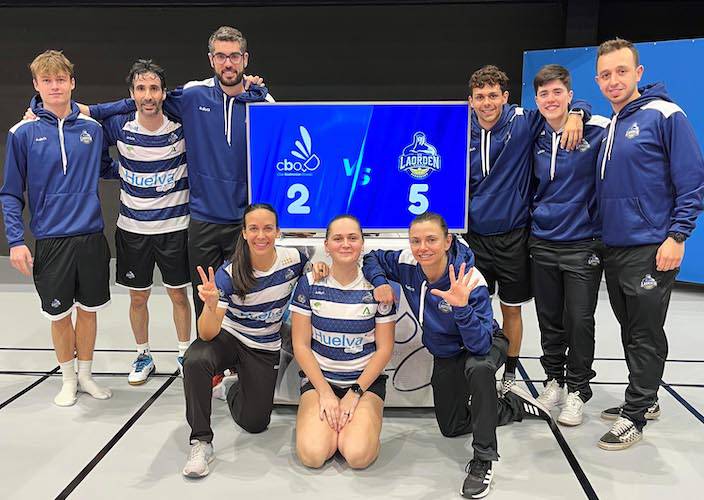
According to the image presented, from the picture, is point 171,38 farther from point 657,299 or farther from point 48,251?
point 657,299

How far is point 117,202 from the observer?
283 inches

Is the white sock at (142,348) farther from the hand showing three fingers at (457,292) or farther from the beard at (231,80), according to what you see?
the hand showing three fingers at (457,292)

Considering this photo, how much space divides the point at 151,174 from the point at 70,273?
0.69m

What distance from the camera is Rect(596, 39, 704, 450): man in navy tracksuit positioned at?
9.76ft

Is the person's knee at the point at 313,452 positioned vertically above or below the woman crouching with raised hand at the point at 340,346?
below

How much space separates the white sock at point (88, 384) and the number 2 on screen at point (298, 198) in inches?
57.8

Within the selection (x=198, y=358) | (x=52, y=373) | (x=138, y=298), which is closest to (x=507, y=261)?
(x=198, y=358)

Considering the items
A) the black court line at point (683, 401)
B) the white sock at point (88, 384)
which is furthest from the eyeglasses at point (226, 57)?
the black court line at point (683, 401)

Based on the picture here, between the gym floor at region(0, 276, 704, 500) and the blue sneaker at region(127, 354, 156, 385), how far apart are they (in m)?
0.05

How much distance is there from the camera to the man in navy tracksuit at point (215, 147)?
3.73 m

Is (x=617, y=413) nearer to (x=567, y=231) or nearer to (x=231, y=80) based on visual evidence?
(x=567, y=231)

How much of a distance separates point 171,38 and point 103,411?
4.38 metres

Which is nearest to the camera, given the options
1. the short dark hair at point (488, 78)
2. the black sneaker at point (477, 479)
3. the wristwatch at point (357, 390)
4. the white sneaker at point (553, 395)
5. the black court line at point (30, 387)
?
the black sneaker at point (477, 479)

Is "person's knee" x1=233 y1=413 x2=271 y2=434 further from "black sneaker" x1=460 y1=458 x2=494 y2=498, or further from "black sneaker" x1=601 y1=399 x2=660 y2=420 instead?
"black sneaker" x1=601 y1=399 x2=660 y2=420
